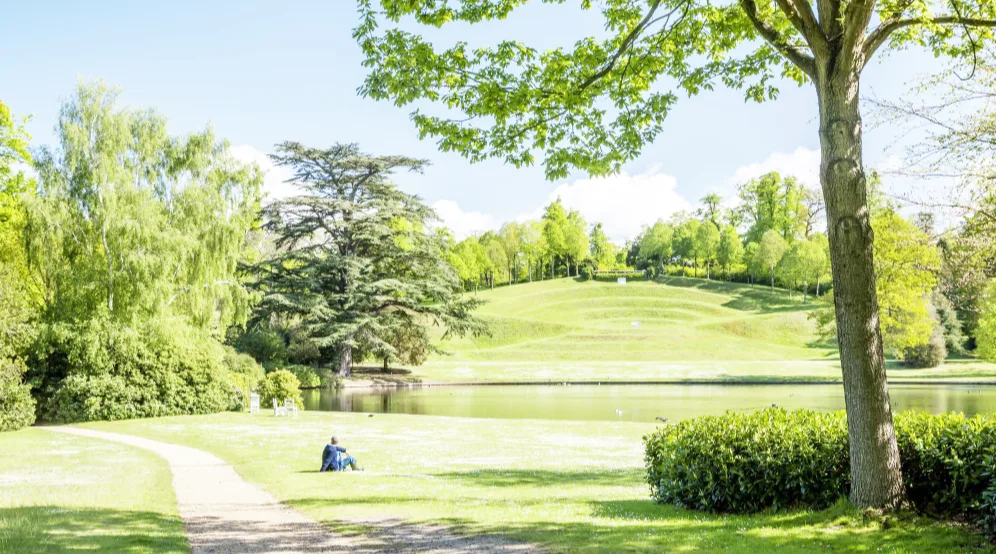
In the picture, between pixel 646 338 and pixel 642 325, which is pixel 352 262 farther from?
pixel 642 325

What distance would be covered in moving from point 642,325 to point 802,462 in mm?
74179

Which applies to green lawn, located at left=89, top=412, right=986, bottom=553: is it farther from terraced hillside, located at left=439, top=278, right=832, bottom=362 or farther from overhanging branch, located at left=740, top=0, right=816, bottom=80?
terraced hillside, located at left=439, top=278, right=832, bottom=362

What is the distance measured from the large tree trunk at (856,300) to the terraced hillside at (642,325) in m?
58.7

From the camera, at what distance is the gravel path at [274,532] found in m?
7.90

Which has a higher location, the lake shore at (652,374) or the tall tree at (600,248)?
the tall tree at (600,248)

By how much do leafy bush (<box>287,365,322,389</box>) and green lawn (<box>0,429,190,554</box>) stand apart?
87.2 feet

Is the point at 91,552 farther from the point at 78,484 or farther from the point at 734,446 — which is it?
the point at 734,446

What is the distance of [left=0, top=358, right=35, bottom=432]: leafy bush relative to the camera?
23812 mm

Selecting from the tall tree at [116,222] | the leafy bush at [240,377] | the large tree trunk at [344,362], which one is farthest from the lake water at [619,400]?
the tall tree at [116,222]

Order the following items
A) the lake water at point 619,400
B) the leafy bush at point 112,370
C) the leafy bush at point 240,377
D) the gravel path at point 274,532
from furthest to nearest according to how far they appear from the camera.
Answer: the leafy bush at point 240,377 → the lake water at point 619,400 → the leafy bush at point 112,370 → the gravel path at point 274,532

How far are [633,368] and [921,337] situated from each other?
22.1 m

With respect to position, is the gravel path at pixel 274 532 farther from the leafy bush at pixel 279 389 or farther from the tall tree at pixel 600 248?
the tall tree at pixel 600 248

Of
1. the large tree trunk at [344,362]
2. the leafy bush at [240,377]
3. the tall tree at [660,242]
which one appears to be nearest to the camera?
the leafy bush at [240,377]

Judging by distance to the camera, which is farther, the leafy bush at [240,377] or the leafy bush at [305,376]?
the leafy bush at [305,376]
